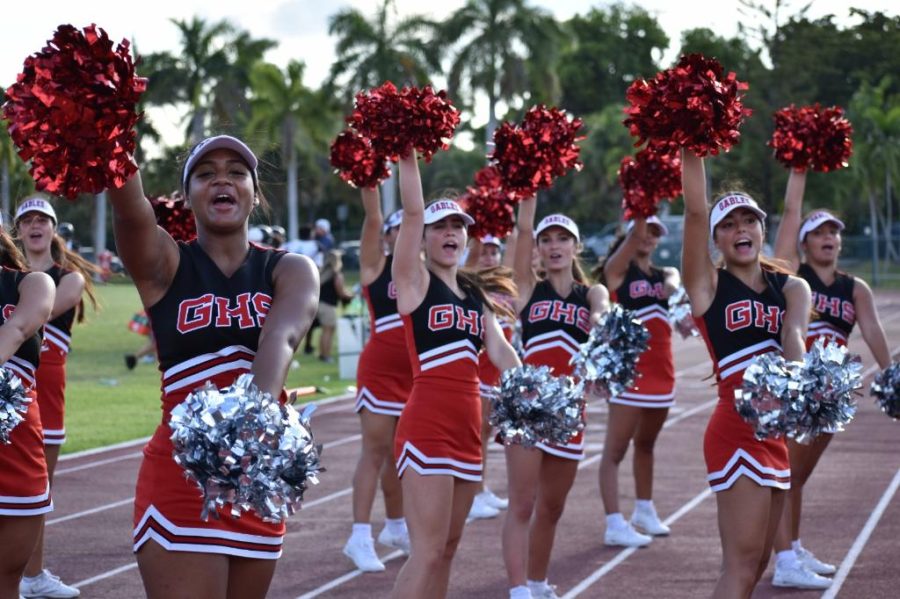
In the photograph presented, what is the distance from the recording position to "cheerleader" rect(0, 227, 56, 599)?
4723 mm

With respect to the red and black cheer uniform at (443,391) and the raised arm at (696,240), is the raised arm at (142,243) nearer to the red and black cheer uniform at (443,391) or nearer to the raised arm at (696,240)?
the red and black cheer uniform at (443,391)

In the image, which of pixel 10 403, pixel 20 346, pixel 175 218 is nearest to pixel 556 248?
pixel 175 218

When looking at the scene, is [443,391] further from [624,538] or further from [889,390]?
[624,538]

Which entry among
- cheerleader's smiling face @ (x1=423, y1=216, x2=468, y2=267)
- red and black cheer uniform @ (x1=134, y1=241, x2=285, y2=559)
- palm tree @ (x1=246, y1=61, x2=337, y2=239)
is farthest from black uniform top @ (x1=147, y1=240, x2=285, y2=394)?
palm tree @ (x1=246, y1=61, x2=337, y2=239)

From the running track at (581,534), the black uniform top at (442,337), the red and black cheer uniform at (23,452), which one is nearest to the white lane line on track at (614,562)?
the running track at (581,534)

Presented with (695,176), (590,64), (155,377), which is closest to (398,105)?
(695,176)

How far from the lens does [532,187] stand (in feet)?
20.8

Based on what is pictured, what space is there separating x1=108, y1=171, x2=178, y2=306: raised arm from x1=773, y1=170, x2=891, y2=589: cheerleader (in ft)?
13.1

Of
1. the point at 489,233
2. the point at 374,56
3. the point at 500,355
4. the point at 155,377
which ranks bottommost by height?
the point at 155,377

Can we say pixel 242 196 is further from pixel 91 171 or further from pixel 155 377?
pixel 155 377

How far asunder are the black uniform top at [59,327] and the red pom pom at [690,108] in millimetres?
3022

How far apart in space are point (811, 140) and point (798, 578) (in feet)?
7.14

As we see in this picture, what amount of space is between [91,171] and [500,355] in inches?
122

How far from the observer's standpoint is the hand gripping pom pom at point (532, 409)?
5.59 meters
